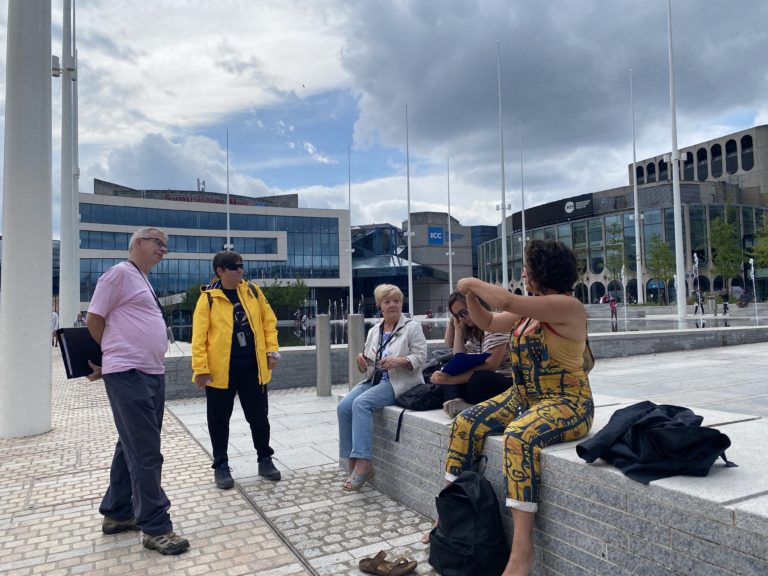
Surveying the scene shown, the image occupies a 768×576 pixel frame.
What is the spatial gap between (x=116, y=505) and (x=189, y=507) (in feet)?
2.07

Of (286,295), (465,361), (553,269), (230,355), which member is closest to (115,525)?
(230,355)

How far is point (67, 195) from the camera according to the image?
1941 cm

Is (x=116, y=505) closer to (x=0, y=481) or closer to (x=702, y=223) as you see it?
(x=0, y=481)

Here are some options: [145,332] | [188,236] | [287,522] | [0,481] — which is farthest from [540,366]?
[188,236]

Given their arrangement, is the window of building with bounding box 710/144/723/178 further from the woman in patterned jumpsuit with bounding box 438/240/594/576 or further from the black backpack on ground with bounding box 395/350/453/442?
the woman in patterned jumpsuit with bounding box 438/240/594/576

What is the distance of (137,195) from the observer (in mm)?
72625

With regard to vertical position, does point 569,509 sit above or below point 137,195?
below

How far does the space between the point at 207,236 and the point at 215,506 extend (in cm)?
6692

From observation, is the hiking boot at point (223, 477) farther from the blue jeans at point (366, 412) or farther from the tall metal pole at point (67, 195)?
the tall metal pole at point (67, 195)

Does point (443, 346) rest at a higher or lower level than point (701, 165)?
lower

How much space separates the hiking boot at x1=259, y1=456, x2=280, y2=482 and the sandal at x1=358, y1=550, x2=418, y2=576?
1948mm

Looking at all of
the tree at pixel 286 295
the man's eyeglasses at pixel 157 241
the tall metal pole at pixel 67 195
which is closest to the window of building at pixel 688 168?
the tree at pixel 286 295

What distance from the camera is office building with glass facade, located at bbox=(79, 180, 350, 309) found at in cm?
6259

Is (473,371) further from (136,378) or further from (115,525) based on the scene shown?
(115,525)
